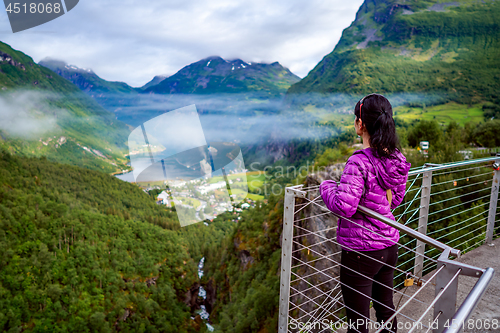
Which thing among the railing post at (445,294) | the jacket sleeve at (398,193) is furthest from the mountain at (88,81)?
the railing post at (445,294)

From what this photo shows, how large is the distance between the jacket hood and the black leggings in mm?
415

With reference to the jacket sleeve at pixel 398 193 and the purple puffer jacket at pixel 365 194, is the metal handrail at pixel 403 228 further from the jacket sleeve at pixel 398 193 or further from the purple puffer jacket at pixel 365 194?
the jacket sleeve at pixel 398 193

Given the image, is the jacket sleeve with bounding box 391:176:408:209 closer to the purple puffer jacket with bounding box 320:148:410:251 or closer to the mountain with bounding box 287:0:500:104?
the purple puffer jacket with bounding box 320:148:410:251

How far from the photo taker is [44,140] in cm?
11269

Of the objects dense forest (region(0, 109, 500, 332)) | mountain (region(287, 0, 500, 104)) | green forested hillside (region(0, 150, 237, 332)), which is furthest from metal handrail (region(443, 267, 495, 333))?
mountain (region(287, 0, 500, 104))

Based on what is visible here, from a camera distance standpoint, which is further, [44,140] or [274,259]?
[44,140]

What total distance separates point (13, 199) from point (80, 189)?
659 inches

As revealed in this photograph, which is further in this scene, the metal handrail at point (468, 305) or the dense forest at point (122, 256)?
the dense forest at point (122, 256)

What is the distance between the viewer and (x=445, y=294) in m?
1.37

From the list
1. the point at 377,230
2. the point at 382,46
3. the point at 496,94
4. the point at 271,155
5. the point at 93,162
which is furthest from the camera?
the point at 382,46

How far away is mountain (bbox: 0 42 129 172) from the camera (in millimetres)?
110938

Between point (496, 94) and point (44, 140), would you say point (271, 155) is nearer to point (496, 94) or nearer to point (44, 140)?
point (496, 94)

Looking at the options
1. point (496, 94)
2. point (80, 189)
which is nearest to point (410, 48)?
point (496, 94)

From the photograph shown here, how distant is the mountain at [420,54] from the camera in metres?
94.2
